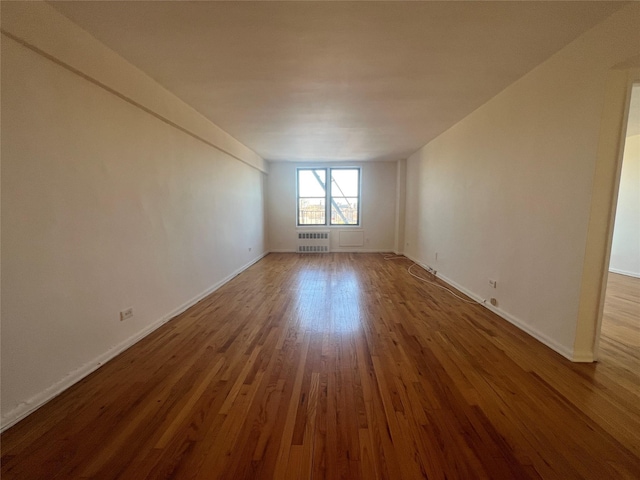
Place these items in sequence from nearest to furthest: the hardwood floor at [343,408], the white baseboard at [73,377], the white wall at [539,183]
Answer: the hardwood floor at [343,408] < the white baseboard at [73,377] < the white wall at [539,183]

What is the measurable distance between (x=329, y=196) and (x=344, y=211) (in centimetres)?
61

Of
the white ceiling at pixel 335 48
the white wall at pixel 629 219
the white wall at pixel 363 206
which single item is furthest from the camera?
the white wall at pixel 363 206

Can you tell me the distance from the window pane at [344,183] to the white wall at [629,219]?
204 inches

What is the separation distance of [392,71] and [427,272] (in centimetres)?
371

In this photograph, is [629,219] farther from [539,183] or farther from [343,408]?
[343,408]

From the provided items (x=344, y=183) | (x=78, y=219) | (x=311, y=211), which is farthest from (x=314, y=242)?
(x=78, y=219)

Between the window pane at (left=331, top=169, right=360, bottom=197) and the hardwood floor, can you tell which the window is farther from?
the hardwood floor

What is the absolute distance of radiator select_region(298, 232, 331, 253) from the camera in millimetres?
7438

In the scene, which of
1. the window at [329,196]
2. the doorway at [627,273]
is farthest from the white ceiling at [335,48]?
the window at [329,196]

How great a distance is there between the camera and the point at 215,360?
2.09 meters

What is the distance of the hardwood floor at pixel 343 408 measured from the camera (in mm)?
1219

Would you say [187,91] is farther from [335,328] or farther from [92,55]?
[335,328]

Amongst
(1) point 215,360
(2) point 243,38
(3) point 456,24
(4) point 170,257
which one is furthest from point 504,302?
(4) point 170,257

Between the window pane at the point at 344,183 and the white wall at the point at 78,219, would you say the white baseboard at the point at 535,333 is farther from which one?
the window pane at the point at 344,183
